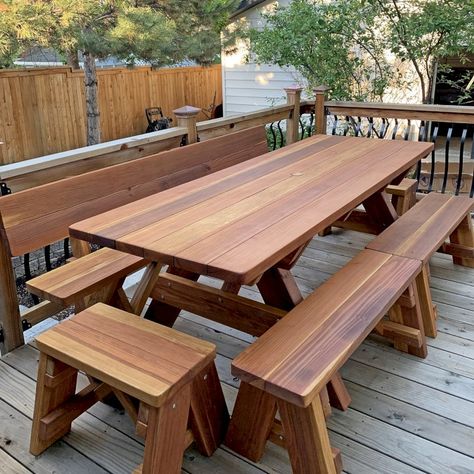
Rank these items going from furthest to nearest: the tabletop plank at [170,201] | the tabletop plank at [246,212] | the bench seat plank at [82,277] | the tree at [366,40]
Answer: the tree at [366,40], the bench seat plank at [82,277], the tabletop plank at [170,201], the tabletop plank at [246,212]

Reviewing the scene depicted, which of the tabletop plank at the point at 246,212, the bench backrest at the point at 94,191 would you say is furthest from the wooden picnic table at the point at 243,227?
the bench backrest at the point at 94,191

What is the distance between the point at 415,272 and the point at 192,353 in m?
1.03

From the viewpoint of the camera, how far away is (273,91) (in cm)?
778

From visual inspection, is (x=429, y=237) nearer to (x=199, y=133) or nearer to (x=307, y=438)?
(x=307, y=438)

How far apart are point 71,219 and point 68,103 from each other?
7.29 meters

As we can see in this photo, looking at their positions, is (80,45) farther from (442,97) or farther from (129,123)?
(442,97)

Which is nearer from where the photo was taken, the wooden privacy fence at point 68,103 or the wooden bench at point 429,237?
the wooden bench at point 429,237

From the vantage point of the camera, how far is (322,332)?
161cm

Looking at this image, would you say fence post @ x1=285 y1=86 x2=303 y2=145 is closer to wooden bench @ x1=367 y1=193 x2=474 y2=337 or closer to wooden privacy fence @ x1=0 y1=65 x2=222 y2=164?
wooden bench @ x1=367 y1=193 x2=474 y2=337

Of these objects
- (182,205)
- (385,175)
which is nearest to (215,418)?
(182,205)

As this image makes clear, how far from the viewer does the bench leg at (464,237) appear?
10.1ft

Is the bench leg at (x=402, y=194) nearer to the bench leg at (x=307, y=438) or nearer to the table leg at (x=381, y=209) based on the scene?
the table leg at (x=381, y=209)

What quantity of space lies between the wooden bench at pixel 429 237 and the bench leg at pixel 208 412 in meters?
0.95

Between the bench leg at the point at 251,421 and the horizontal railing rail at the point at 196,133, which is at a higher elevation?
the horizontal railing rail at the point at 196,133
